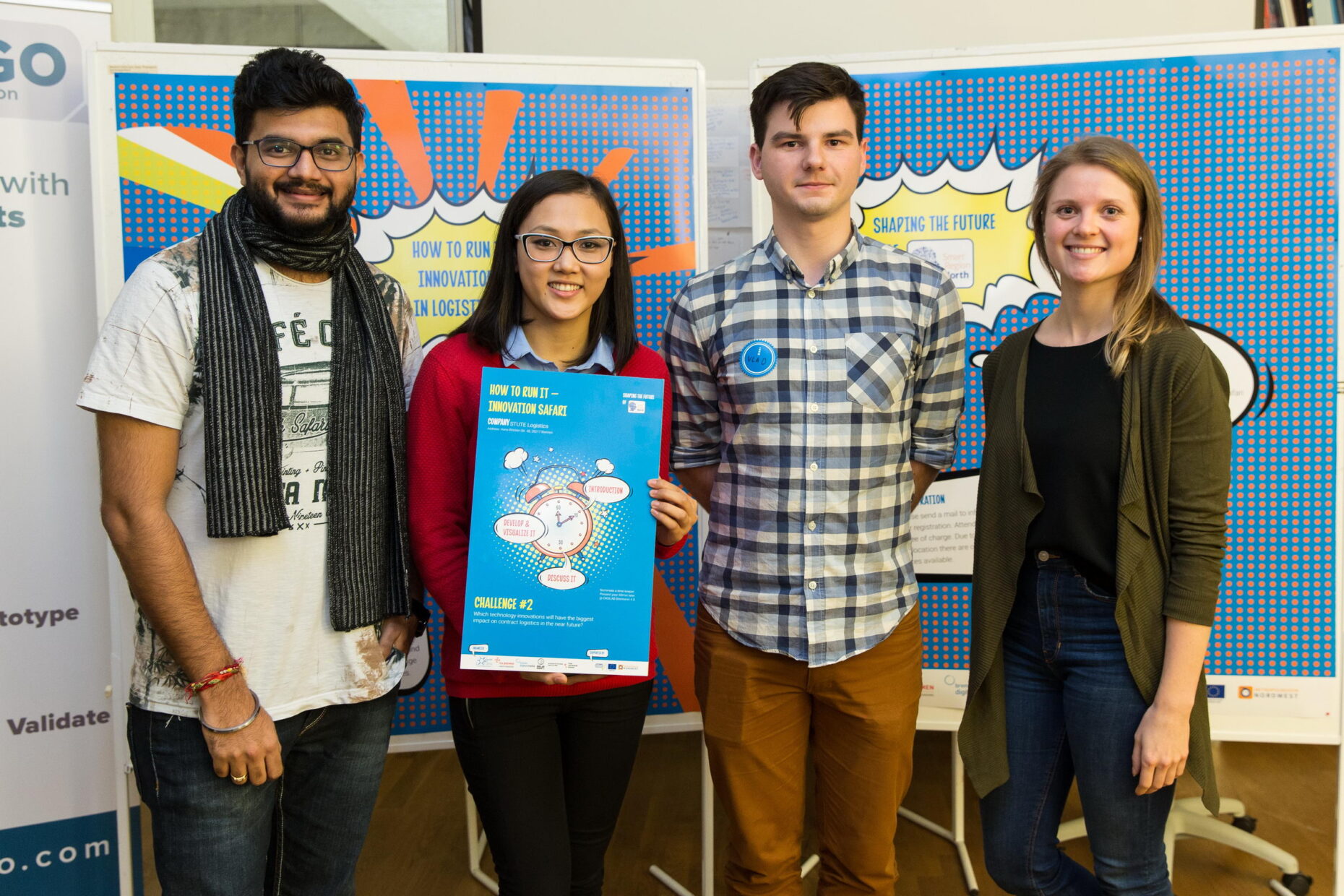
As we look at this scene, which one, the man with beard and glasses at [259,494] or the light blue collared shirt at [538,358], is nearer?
the man with beard and glasses at [259,494]

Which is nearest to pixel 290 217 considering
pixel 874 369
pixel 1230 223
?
pixel 874 369

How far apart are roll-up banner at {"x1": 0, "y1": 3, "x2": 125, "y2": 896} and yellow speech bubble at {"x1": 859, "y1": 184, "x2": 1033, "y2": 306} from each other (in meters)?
2.15

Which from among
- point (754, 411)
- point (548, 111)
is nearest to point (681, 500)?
point (754, 411)

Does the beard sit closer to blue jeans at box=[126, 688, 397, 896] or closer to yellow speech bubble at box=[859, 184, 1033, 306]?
blue jeans at box=[126, 688, 397, 896]

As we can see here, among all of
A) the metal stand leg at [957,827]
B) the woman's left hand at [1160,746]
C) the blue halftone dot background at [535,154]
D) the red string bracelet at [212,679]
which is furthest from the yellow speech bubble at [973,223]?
the red string bracelet at [212,679]

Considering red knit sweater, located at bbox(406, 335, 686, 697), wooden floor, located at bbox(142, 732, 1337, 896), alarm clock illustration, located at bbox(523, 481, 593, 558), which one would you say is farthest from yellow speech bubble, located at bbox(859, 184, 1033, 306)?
wooden floor, located at bbox(142, 732, 1337, 896)

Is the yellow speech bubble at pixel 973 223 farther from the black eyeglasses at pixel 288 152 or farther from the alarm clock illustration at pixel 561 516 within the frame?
the black eyeglasses at pixel 288 152

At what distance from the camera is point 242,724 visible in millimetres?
1399

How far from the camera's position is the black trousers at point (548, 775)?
1.55m

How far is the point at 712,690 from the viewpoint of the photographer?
1.82 m

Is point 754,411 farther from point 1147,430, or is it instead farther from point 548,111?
point 548,111

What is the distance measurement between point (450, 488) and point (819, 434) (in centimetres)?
73

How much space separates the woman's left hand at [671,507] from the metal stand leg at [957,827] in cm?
160

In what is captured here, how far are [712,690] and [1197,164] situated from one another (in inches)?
76.1
